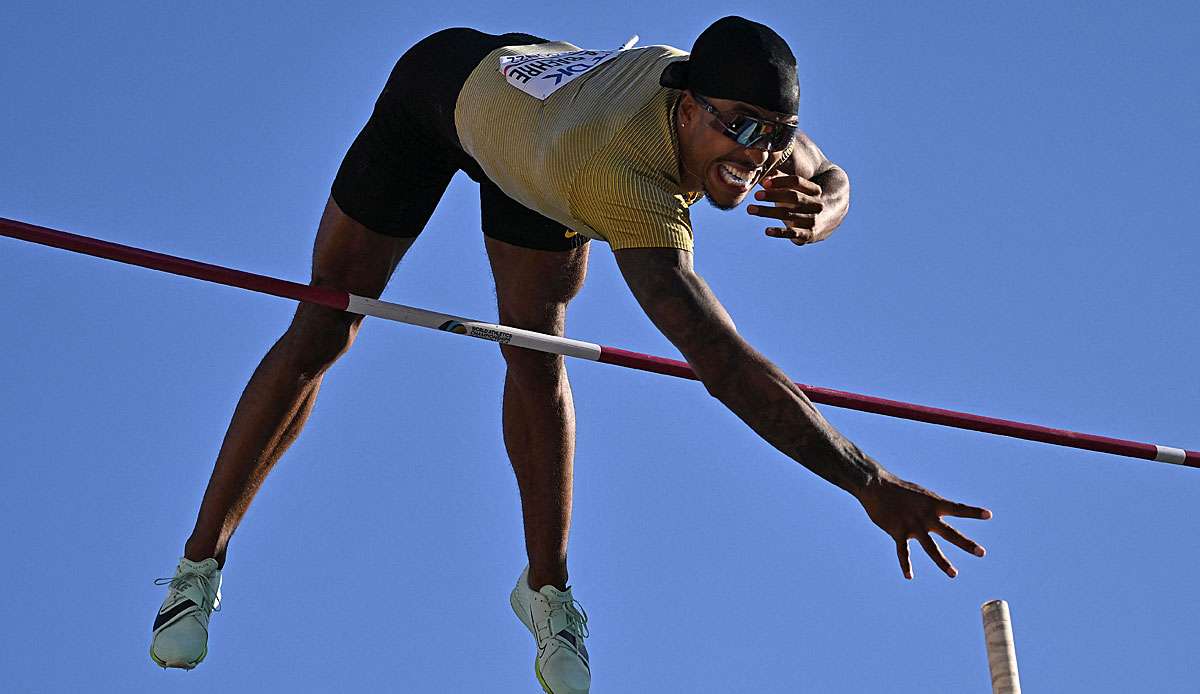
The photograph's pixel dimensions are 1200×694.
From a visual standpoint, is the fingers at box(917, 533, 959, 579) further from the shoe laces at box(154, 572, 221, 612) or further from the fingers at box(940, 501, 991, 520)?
the shoe laces at box(154, 572, 221, 612)

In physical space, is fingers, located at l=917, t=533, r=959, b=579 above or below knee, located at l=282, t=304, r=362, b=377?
below

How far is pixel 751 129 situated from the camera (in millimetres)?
6504

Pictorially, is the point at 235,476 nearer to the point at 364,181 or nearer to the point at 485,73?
the point at 364,181

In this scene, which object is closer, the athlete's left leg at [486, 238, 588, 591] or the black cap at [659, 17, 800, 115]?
the black cap at [659, 17, 800, 115]

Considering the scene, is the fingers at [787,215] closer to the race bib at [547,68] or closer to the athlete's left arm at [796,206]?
the athlete's left arm at [796,206]

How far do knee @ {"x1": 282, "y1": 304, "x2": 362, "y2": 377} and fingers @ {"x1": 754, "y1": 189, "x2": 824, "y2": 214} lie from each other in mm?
1718

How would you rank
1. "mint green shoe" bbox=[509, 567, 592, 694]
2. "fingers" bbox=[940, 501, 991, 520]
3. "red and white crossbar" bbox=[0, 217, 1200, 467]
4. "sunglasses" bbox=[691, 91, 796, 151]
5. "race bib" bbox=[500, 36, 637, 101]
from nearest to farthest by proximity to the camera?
"fingers" bbox=[940, 501, 991, 520] < "sunglasses" bbox=[691, 91, 796, 151] < "race bib" bbox=[500, 36, 637, 101] < "red and white crossbar" bbox=[0, 217, 1200, 467] < "mint green shoe" bbox=[509, 567, 592, 694]

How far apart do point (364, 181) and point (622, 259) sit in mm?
1575

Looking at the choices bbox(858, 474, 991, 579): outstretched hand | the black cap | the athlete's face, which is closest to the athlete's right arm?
bbox(858, 474, 991, 579): outstretched hand

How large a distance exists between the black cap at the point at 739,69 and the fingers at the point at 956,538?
5.03 ft

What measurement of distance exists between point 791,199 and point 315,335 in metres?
1.90

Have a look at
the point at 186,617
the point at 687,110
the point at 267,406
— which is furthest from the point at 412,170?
the point at 186,617

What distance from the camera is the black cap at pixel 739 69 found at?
21.2 feet

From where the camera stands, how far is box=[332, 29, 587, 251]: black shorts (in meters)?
7.39
